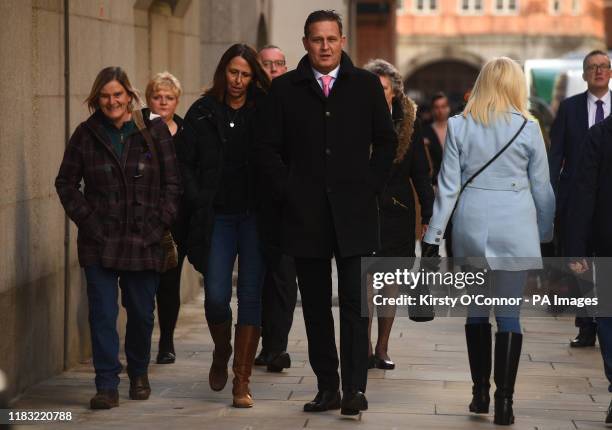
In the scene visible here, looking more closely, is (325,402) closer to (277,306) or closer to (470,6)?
(277,306)

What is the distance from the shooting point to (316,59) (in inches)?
298

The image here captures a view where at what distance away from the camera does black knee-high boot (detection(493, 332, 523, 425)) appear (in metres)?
7.43

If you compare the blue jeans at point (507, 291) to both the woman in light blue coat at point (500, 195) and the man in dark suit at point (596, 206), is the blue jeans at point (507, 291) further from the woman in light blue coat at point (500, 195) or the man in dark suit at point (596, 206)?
the man in dark suit at point (596, 206)

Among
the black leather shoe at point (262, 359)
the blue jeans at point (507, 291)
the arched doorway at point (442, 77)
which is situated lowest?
the black leather shoe at point (262, 359)

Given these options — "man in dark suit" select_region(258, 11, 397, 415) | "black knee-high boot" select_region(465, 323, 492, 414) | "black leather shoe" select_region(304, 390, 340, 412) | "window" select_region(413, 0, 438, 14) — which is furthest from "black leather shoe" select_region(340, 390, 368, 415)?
"window" select_region(413, 0, 438, 14)

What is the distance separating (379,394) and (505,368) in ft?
4.04

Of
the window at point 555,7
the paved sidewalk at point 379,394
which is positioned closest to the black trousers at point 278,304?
the paved sidewalk at point 379,394

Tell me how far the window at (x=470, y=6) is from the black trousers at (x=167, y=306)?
84800 mm

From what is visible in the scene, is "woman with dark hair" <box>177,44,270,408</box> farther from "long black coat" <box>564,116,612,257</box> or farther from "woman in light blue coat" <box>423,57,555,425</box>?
"long black coat" <box>564,116,612,257</box>

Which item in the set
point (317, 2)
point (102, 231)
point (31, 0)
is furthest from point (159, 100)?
point (317, 2)

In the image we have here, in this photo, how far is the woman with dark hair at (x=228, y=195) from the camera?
7973 millimetres

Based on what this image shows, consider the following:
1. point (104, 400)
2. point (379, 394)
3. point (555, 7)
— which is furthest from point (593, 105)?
point (555, 7)

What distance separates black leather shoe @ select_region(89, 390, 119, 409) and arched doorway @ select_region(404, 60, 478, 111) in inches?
3450

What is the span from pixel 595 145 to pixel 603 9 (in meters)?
87.9
